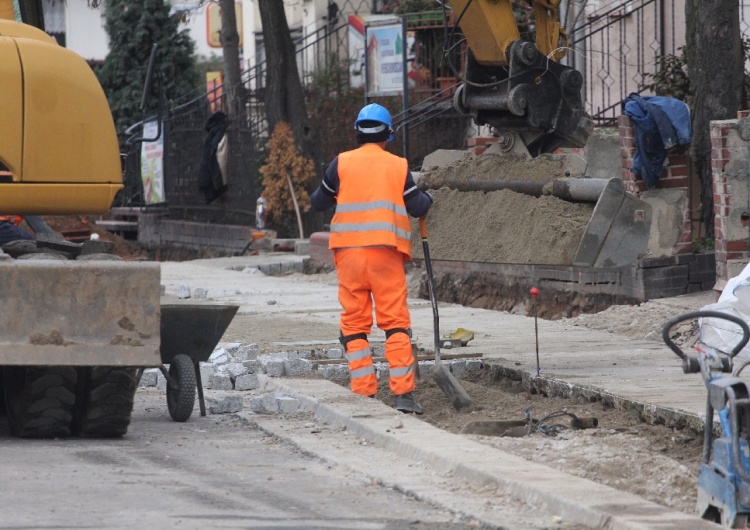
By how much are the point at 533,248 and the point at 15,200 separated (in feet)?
12.6

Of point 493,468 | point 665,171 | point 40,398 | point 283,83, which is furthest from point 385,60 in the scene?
point 493,468

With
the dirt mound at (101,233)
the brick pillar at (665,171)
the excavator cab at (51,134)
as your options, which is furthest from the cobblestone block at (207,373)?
the dirt mound at (101,233)

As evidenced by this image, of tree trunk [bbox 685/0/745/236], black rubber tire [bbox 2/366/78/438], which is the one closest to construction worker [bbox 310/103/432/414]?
black rubber tire [bbox 2/366/78/438]

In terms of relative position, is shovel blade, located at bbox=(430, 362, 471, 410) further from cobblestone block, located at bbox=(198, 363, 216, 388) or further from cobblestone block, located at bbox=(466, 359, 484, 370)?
cobblestone block, located at bbox=(198, 363, 216, 388)

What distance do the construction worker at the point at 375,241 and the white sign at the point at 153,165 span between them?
711 inches

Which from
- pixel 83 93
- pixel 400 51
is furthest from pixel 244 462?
pixel 400 51

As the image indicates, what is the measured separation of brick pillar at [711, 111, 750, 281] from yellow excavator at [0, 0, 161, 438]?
5722 mm

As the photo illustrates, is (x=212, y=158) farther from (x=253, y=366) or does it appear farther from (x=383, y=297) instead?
(x=383, y=297)

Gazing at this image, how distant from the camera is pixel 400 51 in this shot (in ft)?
62.7

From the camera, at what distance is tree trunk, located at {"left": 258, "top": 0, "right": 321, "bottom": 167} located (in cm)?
2270

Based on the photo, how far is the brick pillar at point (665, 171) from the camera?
43.5 feet

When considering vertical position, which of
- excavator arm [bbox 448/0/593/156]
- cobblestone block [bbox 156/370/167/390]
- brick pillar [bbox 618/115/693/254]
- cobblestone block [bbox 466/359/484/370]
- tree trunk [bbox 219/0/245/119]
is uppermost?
tree trunk [bbox 219/0/245/119]

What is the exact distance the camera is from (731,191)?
11.8 metres

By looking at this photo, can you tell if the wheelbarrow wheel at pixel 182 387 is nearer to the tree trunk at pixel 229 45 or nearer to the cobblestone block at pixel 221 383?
the cobblestone block at pixel 221 383
